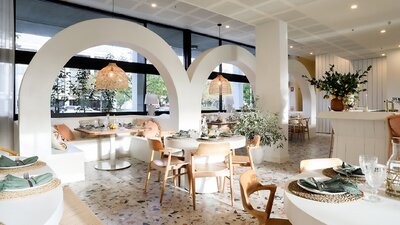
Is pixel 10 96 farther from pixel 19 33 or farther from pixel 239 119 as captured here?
pixel 239 119

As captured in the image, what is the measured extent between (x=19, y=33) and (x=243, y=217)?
621cm

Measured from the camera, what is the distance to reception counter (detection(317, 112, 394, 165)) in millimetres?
3704

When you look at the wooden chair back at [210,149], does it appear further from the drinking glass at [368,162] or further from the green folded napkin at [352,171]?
the drinking glass at [368,162]

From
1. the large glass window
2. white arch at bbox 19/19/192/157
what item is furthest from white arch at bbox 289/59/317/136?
white arch at bbox 19/19/192/157

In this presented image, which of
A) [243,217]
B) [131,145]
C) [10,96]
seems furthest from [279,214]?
[10,96]

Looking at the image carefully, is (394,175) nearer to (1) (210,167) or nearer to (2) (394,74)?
(1) (210,167)

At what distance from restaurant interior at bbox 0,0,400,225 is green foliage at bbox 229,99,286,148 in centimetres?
3

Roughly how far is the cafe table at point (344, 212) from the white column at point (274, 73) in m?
4.81

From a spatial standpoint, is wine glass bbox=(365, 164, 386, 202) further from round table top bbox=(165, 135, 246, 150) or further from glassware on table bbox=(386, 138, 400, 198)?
round table top bbox=(165, 135, 246, 150)

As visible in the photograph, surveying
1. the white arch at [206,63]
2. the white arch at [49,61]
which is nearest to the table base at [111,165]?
the white arch at [49,61]

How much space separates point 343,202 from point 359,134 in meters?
3.29

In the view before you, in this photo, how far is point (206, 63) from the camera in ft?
22.3

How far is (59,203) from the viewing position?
111cm

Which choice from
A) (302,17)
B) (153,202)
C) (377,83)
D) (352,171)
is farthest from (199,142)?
(377,83)
